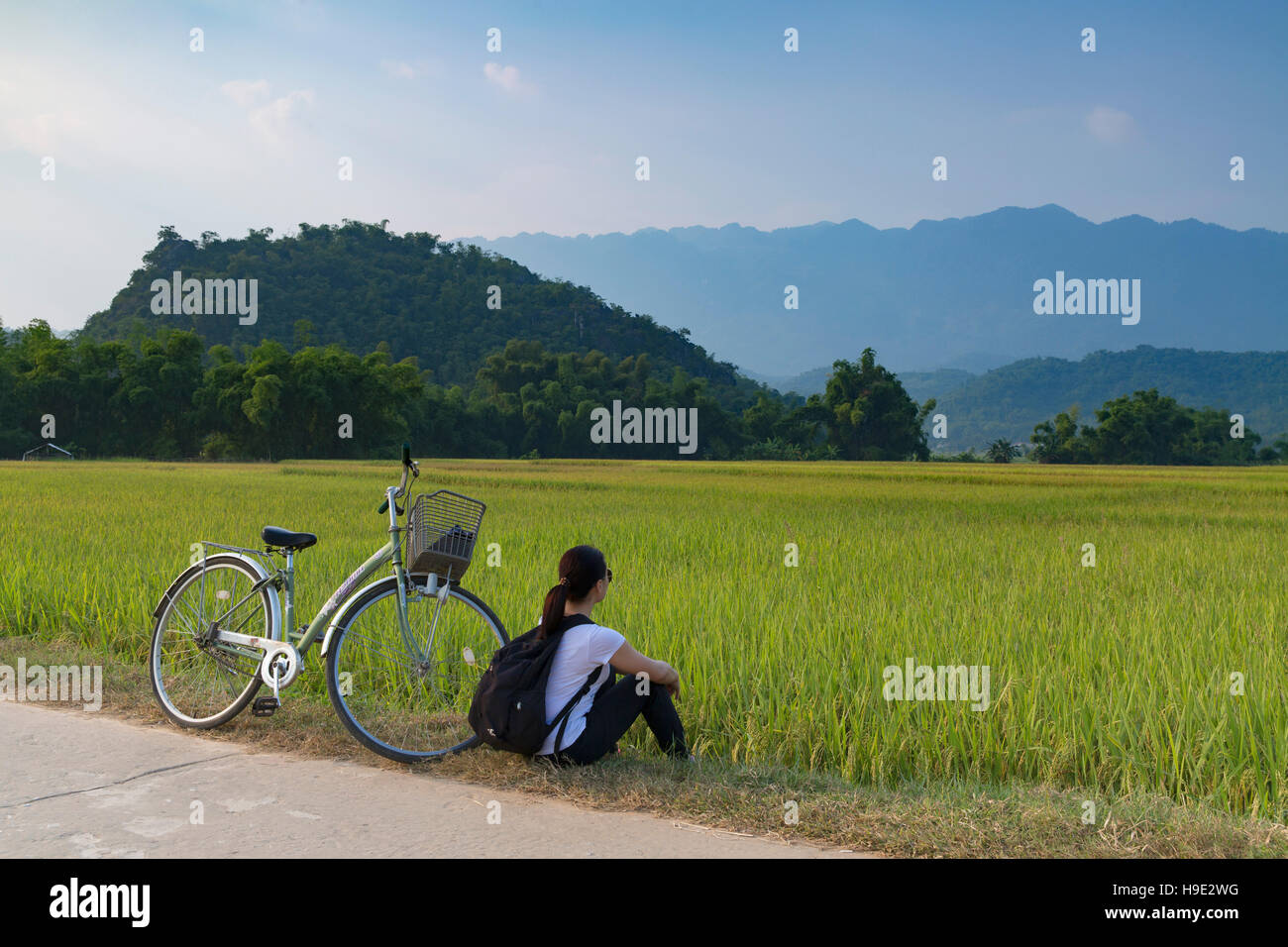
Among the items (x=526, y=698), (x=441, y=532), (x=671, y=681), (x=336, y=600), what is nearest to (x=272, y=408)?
(x=336, y=600)

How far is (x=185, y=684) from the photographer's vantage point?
5.15m

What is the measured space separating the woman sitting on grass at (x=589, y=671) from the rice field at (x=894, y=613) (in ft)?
2.21

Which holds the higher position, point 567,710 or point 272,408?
point 272,408

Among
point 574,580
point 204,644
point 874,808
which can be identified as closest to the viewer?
point 874,808

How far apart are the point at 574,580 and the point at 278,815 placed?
131 cm

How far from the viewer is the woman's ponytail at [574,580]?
384cm

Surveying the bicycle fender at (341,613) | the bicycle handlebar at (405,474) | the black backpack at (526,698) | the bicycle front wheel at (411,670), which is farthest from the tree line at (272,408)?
the black backpack at (526,698)

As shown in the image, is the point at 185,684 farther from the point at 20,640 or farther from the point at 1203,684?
the point at 1203,684

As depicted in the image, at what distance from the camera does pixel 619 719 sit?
3.92 meters

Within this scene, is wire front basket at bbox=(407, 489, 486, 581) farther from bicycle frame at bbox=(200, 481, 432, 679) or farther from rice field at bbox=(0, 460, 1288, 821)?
rice field at bbox=(0, 460, 1288, 821)

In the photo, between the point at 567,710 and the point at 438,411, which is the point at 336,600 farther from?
the point at 438,411

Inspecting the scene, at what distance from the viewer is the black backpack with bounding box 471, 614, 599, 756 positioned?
3.85 meters
